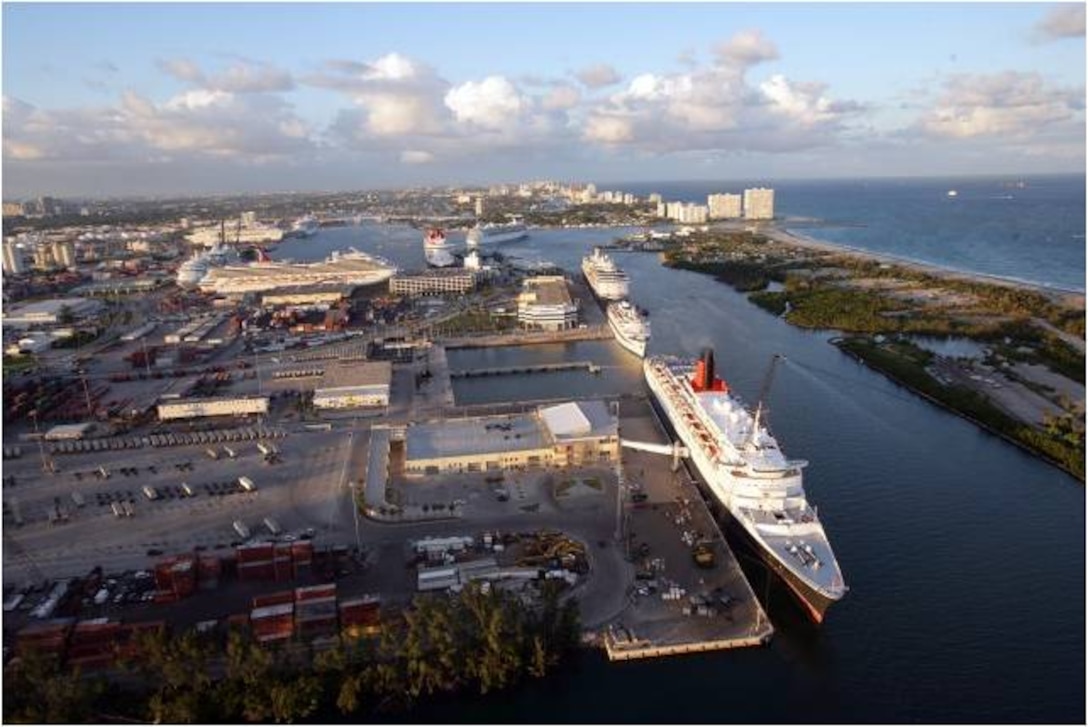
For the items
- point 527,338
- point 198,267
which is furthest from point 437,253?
point 527,338

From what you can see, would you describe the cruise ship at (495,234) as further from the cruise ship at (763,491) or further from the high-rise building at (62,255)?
the cruise ship at (763,491)

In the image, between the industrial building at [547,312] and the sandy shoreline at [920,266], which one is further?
the sandy shoreline at [920,266]

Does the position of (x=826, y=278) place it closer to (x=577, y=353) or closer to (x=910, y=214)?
(x=577, y=353)

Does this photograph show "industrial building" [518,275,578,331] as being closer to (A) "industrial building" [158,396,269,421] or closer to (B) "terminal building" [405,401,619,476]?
(B) "terminal building" [405,401,619,476]

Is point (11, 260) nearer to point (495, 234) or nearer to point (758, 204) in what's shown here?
point (495, 234)

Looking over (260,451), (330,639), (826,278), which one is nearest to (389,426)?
(260,451)

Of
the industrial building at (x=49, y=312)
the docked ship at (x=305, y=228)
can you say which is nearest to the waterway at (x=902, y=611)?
the industrial building at (x=49, y=312)
